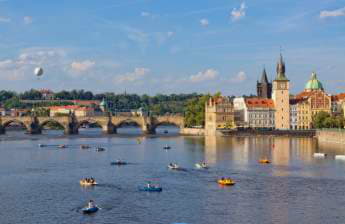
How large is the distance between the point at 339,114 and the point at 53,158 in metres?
105

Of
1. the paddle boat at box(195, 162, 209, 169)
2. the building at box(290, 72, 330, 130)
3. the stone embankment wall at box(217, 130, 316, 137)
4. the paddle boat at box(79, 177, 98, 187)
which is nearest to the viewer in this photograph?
the paddle boat at box(79, 177, 98, 187)

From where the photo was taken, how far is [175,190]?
71.6m

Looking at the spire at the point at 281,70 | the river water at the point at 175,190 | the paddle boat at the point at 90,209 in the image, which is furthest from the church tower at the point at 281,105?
the paddle boat at the point at 90,209

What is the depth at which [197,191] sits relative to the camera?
7050cm

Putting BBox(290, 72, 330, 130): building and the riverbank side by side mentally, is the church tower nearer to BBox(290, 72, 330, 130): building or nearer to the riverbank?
BBox(290, 72, 330, 130): building

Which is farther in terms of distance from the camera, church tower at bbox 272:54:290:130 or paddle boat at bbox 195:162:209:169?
church tower at bbox 272:54:290:130

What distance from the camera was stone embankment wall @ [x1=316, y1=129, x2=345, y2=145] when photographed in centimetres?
14262

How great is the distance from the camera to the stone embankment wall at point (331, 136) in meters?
143

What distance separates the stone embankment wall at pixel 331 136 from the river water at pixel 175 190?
95.1 feet

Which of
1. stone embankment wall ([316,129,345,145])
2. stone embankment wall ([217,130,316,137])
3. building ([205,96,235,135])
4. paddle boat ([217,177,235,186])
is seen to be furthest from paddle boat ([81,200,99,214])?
building ([205,96,235,135])

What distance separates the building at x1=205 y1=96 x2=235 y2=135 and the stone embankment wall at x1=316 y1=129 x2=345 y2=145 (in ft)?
122

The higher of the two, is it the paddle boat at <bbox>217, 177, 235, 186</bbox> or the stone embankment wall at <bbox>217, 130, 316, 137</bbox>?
the stone embankment wall at <bbox>217, 130, 316, 137</bbox>

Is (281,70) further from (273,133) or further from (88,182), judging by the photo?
(88,182)

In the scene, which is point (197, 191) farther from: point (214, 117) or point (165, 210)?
point (214, 117)
